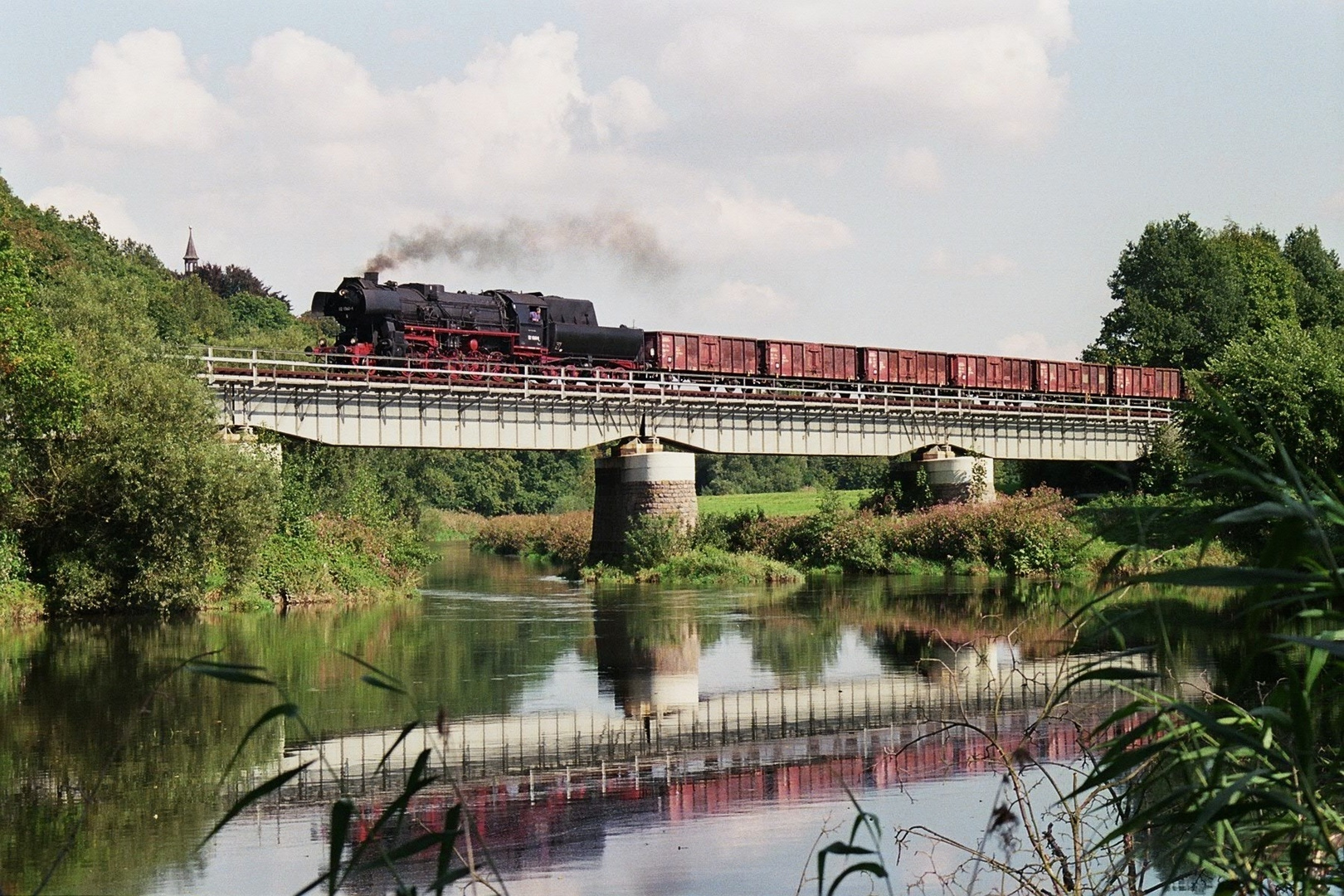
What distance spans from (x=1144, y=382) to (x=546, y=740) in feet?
207

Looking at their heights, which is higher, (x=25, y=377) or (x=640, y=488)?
(x=25, y=377)

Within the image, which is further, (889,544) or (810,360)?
(810,360)

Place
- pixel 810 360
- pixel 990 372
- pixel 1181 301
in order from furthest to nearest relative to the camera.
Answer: pixel 1181 301, pixel 990 372, pixel 810 360

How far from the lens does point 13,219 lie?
61.6m

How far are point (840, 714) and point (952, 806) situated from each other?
18.9 ft

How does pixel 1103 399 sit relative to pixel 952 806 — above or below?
above

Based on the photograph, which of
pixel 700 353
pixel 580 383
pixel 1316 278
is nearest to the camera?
pixel 580 383

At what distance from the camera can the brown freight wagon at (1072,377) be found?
70250 mm

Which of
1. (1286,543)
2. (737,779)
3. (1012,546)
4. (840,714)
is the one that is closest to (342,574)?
(1012,546)

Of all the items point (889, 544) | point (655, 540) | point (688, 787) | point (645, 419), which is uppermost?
point (645, 419)

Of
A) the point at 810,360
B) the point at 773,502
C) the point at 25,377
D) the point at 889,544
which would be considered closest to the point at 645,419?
the point at 889,544

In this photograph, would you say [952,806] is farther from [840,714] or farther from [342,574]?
[342,574]

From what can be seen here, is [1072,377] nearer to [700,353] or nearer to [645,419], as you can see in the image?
[700,353]

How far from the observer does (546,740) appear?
17219 millimetres
